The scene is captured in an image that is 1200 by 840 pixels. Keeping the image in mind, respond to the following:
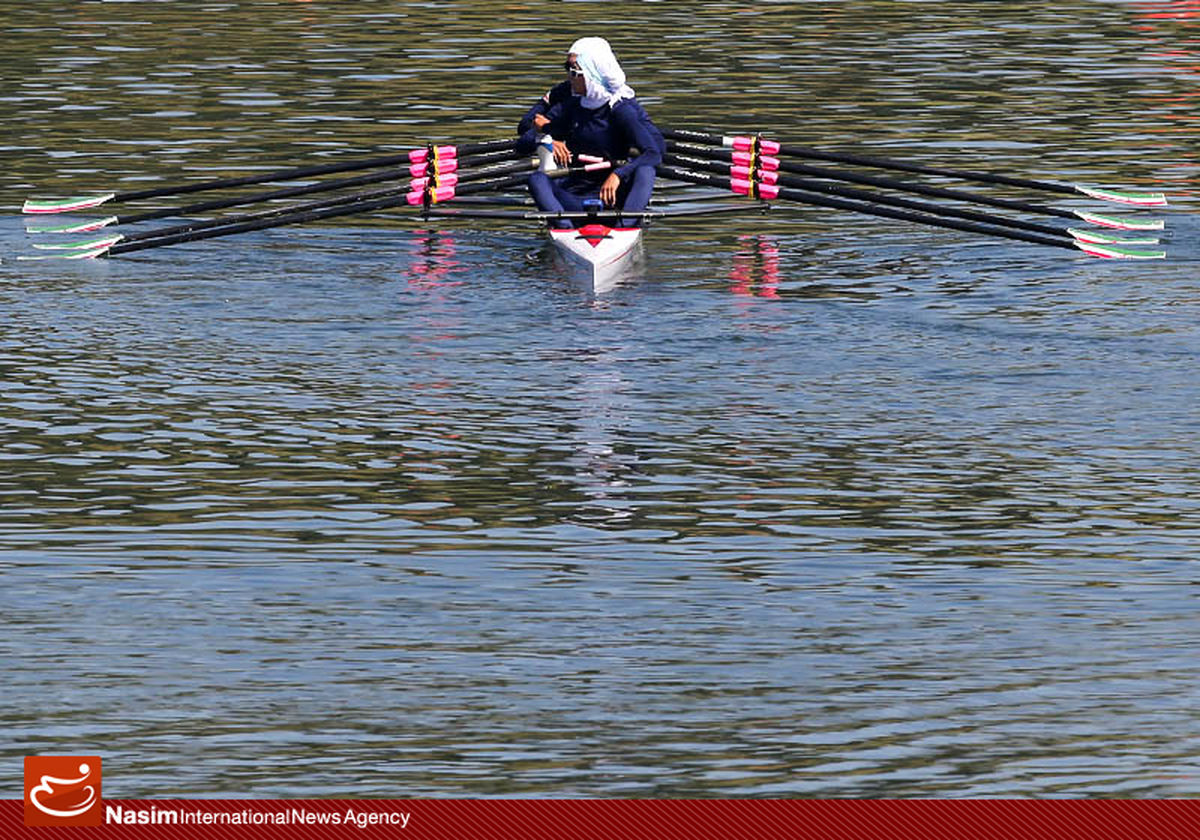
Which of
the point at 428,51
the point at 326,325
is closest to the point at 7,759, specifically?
the point at 326,325

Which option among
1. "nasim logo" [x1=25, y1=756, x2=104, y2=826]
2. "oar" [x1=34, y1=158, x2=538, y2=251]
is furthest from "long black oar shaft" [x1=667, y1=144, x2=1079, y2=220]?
"nasim logo" [x1=25, y1=756, x2=104, y2=826]

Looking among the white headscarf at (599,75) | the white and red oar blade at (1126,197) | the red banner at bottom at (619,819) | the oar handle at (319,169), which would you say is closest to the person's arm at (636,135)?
the white headscarf at (599,75)

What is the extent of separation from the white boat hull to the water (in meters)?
0.24

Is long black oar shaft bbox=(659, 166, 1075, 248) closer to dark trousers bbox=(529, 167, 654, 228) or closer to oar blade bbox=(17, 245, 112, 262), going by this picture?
dark trousers bbox=(529, 167, 654, 228)

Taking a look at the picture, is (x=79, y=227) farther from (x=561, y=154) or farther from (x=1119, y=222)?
(x=1119, y=222)

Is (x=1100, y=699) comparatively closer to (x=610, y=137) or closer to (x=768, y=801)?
(x=768, y=801)

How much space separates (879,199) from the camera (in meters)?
21.2

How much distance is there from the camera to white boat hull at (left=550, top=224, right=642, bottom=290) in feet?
66.2

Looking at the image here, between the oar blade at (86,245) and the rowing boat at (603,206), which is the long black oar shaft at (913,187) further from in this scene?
the oar blade at (86,245)

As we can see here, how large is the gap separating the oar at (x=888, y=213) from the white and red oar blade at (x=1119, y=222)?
381mm

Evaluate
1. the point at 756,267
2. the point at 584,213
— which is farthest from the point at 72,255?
the point at 756,267

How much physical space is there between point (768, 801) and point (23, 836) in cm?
258

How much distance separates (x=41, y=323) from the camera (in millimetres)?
19203

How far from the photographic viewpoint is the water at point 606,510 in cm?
1010
